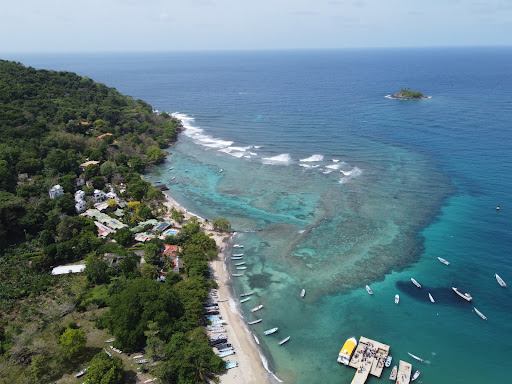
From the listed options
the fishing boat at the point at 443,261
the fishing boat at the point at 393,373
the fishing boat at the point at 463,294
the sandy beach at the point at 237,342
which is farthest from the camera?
the fishing boat at the point at 443,261

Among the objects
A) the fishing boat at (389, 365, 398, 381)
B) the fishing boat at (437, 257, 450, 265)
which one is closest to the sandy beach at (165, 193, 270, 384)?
the fishing boat at (389, 365, 398, 381)

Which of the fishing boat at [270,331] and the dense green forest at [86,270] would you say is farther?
the fishing boat at [270,331]

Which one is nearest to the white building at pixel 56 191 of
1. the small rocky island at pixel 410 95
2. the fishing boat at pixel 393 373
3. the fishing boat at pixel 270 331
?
the fishing boat at pixel 270 331

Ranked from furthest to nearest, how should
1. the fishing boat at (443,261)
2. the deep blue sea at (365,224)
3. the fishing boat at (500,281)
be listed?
1. the fishing boat at (443,261)
2. the fishing boat at (500,281)
3. the deep blue sea at (365,224)

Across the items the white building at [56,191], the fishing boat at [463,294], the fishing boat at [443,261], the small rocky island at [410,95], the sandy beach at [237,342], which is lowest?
the sandy beach at [237,342]

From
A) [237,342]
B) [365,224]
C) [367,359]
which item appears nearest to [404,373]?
[367,359]

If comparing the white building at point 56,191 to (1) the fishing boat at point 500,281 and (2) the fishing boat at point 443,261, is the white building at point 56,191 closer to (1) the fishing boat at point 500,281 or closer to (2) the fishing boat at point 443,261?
(2) the fishing boat at point 443,261

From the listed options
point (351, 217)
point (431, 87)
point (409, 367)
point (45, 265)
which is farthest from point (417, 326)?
point (431, 87)

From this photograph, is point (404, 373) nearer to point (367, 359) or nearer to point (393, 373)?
point (393, 373)
